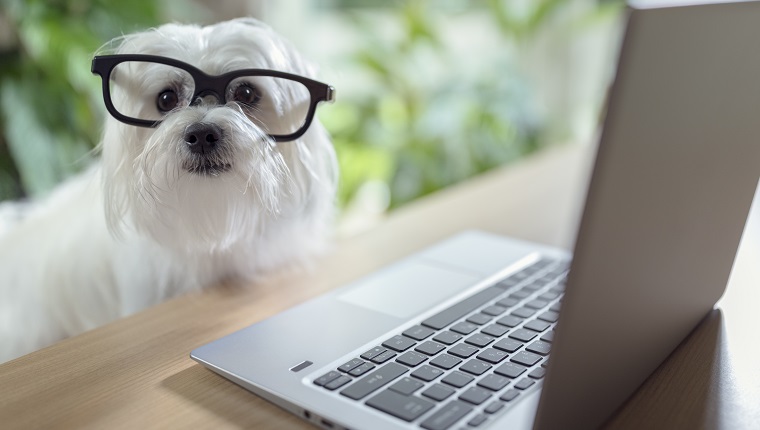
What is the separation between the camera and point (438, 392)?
0.54 metres

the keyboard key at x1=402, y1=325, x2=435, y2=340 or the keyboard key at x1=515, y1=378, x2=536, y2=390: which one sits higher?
the keyboard key at x1=515, y1=378, x2=536, y2=390

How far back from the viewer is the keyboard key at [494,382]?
551 mm

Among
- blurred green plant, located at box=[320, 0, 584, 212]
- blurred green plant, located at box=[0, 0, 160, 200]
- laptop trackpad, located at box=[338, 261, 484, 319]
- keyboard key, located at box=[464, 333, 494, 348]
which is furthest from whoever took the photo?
blurred green plant, located at box=[320, 0, 584, 212]

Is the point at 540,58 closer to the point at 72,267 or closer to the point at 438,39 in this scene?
the point at 438,39

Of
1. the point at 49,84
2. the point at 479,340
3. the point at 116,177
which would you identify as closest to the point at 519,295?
the point at 479,340

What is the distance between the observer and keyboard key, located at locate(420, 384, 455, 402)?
53 centimetres

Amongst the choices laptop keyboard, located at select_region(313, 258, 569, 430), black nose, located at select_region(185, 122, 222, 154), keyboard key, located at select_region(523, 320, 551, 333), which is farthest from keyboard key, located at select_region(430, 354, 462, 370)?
black nose, located at select_region(185, 122, 222, 154)

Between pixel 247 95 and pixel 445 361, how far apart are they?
14.6 inches

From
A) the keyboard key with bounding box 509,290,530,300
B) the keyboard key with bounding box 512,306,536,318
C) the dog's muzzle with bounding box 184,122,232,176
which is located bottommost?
the keyboard key with bounding box 512,306,536,318

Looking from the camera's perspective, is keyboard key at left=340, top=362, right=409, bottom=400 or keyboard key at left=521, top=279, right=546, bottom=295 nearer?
keyboard key at left=340, top=362, right=409, bottom=400

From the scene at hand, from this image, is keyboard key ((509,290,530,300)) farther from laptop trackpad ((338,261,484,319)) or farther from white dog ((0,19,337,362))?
white dog ((0,19,337,362))

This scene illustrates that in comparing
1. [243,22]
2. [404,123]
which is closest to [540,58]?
[404,123]

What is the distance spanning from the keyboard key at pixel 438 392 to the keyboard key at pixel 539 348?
0.37 ft

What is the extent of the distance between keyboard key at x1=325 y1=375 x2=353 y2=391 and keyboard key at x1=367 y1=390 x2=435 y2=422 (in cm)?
4
